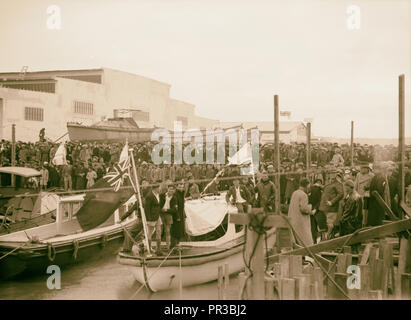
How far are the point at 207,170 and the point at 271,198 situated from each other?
5540 mm

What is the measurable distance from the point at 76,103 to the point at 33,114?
163 centimetres

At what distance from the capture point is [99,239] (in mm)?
13141

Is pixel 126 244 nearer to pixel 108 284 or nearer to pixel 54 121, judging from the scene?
pixel 108 284

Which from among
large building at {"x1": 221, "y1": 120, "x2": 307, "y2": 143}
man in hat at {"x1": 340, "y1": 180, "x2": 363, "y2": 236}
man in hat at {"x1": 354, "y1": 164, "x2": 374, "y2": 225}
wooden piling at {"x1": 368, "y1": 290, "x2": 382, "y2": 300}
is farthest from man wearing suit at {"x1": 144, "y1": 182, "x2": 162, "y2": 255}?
large building at {"x1": 221, "y1": 120, "x2": 307, "y2": 143}

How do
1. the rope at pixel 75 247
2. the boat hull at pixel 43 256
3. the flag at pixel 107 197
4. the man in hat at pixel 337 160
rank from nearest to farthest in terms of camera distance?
the flag at pixel 107 197 < the boat hull at pixel 43 256 < the rope at pixel 75 247 < the man in hat at pixel 337 160

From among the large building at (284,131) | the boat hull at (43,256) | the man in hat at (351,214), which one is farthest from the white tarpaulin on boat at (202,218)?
the large building at (284,131)

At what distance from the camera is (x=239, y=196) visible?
12.0 m

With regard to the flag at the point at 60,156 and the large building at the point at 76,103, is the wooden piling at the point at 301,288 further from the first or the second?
the flag at the point at 60,156

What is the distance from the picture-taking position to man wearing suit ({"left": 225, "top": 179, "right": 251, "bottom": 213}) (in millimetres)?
11594

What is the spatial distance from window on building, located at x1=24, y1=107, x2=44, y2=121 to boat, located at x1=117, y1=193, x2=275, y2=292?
10.4 meters

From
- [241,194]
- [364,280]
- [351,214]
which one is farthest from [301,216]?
[241,194]

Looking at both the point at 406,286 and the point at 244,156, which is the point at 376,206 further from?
the point at 244,156

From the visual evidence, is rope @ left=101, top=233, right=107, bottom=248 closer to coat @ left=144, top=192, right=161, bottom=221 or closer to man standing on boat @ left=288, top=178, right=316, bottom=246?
coat @ left=144, top=192, right=161, bottom=221

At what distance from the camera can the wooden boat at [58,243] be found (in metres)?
11.5
